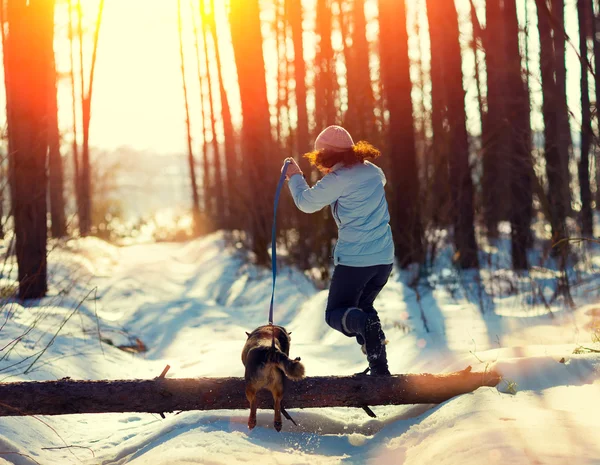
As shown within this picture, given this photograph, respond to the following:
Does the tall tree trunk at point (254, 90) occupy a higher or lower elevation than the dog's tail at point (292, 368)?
higher

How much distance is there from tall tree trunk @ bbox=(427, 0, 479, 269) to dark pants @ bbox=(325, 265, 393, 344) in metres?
7.34

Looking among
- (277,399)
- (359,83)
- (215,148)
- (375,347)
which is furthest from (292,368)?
(215,148)

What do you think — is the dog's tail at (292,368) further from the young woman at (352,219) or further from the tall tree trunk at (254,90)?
the tall tree trunk at (254,90)

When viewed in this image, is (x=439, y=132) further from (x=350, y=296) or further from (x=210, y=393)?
(x=210, y=393)

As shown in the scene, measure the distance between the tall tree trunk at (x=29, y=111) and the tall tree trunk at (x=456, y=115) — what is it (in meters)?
6.85

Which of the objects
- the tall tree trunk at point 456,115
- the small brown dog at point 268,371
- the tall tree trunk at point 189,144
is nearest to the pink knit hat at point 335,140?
the small brown dog at point 268,371

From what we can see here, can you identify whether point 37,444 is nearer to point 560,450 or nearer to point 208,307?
point 560,450

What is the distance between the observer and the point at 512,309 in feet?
23.9

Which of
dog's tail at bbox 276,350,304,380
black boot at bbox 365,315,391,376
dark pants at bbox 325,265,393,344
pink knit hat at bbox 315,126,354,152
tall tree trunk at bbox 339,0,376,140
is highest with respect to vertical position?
tall tree trunk at bbox 339,0,376,140

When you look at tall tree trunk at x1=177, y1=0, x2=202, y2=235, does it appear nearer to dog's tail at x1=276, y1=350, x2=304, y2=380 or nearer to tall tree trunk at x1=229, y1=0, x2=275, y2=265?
tall tree trunk at x1=229, y1=0, x2=275, y2=265

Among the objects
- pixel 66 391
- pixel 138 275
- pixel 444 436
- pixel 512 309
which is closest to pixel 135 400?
pixel 66 391

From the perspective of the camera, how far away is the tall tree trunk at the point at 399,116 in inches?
424

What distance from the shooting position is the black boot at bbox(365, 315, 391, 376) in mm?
4262

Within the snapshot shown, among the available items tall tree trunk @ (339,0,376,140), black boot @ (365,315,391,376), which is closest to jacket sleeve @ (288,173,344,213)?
black boot @ (365,315,391,376)
